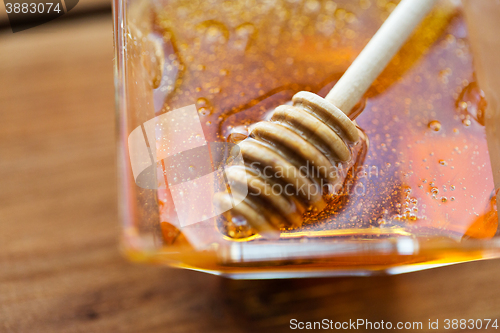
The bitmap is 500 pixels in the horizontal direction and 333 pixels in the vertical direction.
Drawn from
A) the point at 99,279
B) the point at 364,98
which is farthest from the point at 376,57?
the point at 99,279

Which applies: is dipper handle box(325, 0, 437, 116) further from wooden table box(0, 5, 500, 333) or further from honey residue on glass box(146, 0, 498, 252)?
wooden table box(0, 5, 500, 333)

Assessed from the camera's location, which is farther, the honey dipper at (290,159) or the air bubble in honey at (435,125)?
the air bubble in honey at (435,125)

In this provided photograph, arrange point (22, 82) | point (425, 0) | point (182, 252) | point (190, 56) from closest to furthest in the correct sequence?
point (182, 252)
point (425, 0)
point (190, 56)
point (22, 82)

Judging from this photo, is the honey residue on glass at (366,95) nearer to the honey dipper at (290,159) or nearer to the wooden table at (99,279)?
the honey dipper at (290,159)

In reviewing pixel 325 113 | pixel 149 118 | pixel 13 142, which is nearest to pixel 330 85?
pixel 325 113

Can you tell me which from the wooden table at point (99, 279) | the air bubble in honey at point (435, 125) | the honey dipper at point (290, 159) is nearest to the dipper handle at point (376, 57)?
the honey dipper at point (290, 159)

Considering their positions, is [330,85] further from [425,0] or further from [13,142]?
[13,142]
